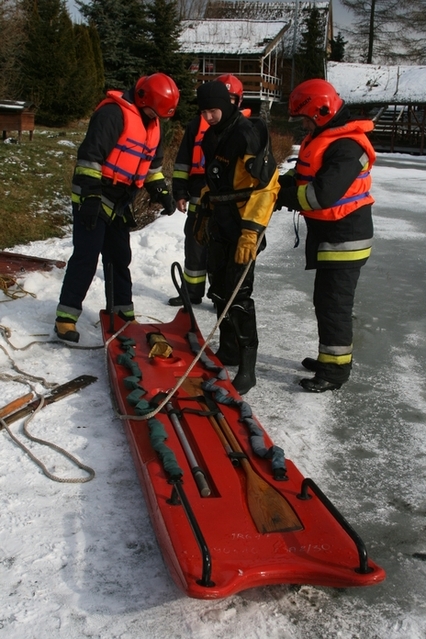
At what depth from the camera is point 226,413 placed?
3.08 metres

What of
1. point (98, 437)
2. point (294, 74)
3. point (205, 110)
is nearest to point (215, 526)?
point (98, 437)

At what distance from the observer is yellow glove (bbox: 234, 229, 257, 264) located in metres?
3.60

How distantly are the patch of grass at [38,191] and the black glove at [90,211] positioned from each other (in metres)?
3.52

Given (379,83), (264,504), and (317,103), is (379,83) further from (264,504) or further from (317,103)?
(264,504)

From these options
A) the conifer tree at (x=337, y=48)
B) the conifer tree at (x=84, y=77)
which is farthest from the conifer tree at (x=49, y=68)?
the conifer tree at (x=337, y=48)

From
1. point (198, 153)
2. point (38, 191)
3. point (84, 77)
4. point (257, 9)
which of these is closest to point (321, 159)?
point (198, 153)

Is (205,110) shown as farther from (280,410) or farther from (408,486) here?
(408,486)

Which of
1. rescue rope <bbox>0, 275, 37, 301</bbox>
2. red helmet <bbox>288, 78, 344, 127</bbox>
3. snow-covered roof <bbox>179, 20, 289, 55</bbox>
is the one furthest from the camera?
snow-covered roof <bbox>179, 20, 289, 55</bbox>

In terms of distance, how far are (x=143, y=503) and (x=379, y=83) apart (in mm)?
28425

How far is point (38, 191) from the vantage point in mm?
9883

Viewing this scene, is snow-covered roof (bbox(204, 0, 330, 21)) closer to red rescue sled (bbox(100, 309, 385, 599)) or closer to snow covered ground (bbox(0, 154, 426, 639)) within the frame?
snow covered ground (bbox(0, 154, 426, 639))

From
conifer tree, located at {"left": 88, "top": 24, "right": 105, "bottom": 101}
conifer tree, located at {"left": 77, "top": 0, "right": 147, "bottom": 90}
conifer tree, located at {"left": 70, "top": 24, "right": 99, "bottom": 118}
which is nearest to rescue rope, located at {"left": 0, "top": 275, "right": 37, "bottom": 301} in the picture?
conifer tree, located at {"left": 70, "top": 24, "right": 99, "bottom": 118}

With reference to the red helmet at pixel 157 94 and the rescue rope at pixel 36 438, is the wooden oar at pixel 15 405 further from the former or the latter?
the red helmet at pixel 157 94

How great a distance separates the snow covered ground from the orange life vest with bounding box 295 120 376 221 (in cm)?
116
